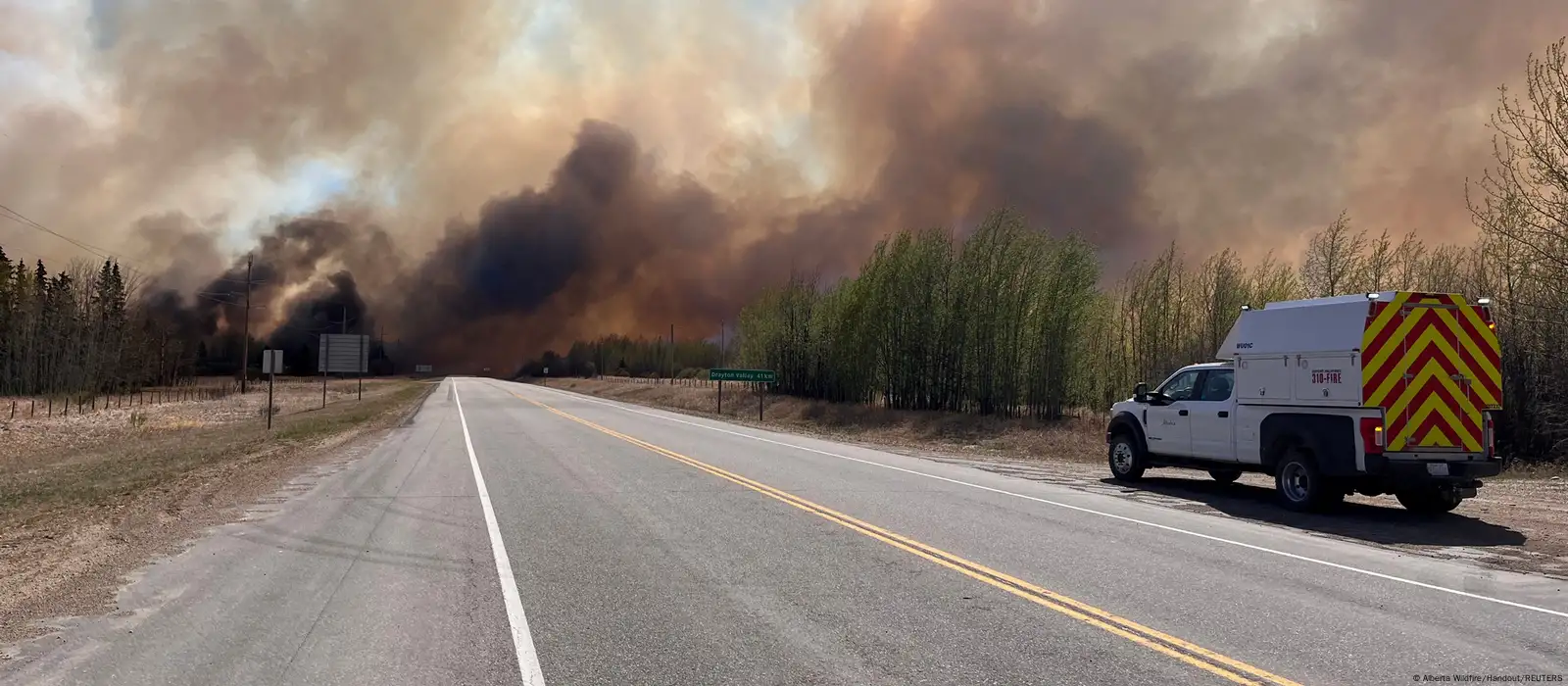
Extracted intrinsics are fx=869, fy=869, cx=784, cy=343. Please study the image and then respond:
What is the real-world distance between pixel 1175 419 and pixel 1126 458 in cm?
160

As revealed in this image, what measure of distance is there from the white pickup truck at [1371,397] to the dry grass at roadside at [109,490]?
14.0 m

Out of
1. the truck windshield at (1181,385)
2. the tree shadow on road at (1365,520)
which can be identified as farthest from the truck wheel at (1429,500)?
the truck windshield at (1181,385)

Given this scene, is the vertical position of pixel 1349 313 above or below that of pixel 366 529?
above

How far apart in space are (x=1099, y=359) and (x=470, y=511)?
3561 cm

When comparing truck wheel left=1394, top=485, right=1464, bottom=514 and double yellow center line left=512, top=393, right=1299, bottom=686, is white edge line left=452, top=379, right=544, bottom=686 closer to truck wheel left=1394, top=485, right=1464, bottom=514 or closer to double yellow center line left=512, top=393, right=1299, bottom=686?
double yellow center line left=512, top=393, right=1299, bottom=686

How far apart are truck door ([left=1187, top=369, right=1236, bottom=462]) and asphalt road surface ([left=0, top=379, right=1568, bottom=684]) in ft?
8.25

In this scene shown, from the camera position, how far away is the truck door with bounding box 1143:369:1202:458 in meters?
14.8

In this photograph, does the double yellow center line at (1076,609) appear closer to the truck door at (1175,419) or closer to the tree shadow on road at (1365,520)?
the tree shadow on road at (1365,520)

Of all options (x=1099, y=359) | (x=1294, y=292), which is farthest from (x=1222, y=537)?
(x=1099, y=359)

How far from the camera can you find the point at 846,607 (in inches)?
252

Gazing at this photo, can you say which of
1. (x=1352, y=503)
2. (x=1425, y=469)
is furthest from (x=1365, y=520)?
(x=1352, y=503)

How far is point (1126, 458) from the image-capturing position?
16.4 m

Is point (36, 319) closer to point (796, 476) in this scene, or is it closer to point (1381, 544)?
point (796, 476)

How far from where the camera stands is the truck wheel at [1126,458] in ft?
52.6
